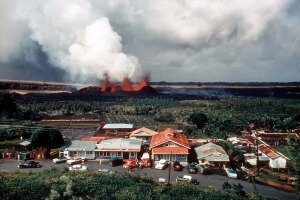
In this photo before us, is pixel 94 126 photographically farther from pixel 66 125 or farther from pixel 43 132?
pixel 43 132

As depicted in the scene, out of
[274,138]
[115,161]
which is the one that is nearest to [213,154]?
[115,161]

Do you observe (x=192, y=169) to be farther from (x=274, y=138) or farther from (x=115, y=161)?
(x=274, y=138)

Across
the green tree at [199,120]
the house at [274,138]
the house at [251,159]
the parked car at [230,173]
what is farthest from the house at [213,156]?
the green tree at [199,120]

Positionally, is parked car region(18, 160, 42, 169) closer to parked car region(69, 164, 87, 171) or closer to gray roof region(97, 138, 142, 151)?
parked car region(69, 164, 87, 171)

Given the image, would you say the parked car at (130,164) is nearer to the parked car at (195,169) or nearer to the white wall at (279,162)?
the parked car at (195,169)

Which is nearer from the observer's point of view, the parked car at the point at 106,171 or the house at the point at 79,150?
the parked car at the point at 106,171

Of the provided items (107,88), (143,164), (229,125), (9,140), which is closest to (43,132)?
(9,140)
